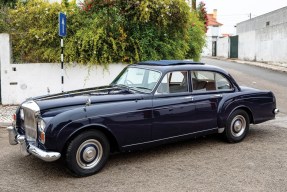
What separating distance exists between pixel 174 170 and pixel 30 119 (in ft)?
7.58

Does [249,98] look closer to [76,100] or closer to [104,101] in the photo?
[104,101]

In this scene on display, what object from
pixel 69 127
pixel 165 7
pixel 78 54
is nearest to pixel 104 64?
pixel 78 54

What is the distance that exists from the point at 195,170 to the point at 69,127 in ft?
6.58

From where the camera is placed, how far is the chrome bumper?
4492 mm

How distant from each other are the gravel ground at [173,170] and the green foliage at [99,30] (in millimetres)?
4621

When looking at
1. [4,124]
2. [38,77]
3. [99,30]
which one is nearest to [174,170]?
[4,124]

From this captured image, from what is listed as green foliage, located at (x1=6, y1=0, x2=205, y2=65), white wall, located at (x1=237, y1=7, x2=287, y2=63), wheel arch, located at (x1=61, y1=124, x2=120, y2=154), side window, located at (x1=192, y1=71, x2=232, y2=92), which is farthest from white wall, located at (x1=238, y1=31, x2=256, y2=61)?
wheel arch, located at (x1=61, y1=124, x2=120, y2=154)

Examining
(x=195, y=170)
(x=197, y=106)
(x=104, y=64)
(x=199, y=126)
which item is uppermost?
(x=104, y=64)

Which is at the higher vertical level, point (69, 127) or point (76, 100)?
point (76, 100)

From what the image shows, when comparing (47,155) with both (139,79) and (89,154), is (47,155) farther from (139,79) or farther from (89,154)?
(139,79)

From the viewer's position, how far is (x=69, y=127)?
182 inches

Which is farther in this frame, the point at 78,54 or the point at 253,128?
the point at 78,54

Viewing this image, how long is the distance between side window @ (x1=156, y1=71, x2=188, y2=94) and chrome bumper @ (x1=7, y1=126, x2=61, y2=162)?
2.03m

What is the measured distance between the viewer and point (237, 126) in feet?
21.4
